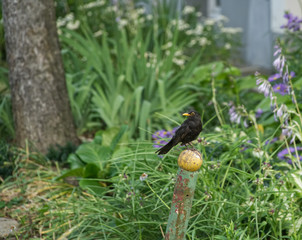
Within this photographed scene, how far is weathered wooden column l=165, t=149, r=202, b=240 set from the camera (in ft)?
6.12

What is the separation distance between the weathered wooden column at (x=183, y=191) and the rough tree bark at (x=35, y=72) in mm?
2146

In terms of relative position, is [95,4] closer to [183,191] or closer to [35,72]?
[35,72]

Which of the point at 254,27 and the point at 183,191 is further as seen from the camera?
the point at 254,27

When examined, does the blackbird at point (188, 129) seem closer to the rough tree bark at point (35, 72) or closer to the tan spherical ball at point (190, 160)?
the tan spherical ball at point (190, 160)

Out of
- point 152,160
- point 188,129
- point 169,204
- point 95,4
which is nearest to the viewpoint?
point 188,129

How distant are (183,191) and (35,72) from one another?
2295 mm

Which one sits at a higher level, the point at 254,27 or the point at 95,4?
the point at 95,4

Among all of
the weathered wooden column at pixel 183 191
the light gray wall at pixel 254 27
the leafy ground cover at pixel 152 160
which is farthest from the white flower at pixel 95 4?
the weathered wooden column at pixel 183 191

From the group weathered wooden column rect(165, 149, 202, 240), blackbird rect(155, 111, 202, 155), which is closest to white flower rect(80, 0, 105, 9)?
blackbird rect(155, 111, 202, 155)

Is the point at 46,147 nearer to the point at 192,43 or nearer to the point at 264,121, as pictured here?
the point at 264,121

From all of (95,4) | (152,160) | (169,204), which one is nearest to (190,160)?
(169,204)

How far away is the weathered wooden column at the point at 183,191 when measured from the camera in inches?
73.5

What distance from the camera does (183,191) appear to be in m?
1.93

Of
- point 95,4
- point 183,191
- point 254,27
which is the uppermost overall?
point 95,4
